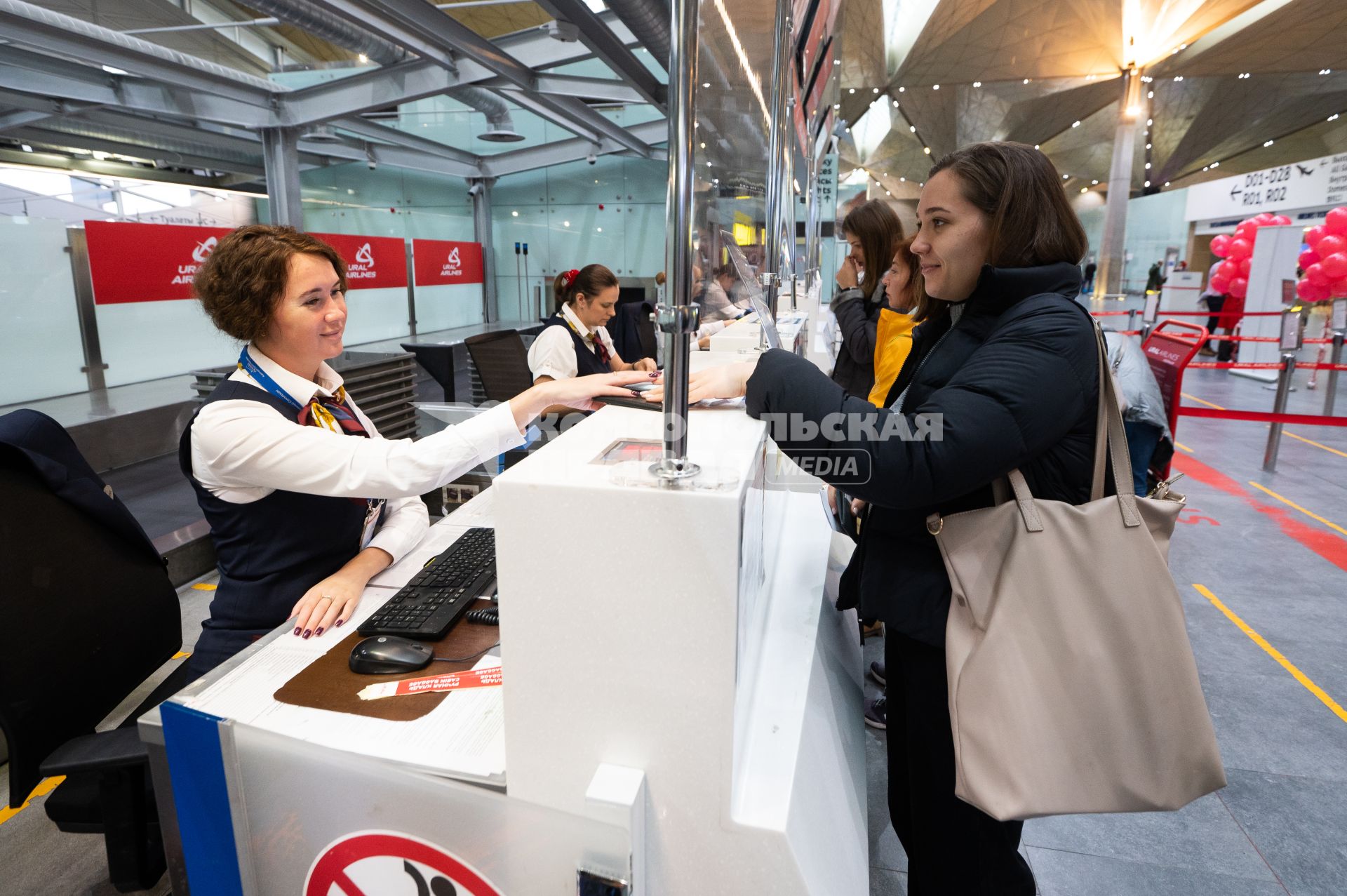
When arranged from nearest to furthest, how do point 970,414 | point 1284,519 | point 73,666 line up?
point 970,414 → point 73,666 → point 1284,519

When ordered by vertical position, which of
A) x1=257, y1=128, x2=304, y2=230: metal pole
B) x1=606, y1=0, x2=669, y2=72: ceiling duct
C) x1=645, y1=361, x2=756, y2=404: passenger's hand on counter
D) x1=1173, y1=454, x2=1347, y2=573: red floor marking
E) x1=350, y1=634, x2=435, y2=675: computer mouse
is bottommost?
x1=1173, y1=454, x2=1347, y2=573: red floor marking

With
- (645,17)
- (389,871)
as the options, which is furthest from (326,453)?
(645,17)

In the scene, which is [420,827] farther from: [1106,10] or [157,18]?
[1106,10]

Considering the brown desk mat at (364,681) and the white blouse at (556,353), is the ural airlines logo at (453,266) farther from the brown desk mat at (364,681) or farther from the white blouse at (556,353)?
the brown desk mat at (364,681)

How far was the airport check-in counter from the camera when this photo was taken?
0.74 m

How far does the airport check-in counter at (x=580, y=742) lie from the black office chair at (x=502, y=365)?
3472 mm

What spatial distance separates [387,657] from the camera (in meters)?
1.13

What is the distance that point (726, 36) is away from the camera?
51.1 inches

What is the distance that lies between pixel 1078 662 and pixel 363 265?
7.99m

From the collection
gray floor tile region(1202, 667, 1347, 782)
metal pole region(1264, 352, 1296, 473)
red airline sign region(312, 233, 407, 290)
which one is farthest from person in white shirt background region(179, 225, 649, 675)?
metal pole region(1264, 352, 1296, 473)

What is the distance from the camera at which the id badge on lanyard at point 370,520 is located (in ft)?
5.31

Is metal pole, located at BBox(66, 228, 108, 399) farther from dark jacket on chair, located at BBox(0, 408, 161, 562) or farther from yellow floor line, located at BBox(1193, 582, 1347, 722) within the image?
yellow floor line, located at BBox(1193, 582, 1347, 722)

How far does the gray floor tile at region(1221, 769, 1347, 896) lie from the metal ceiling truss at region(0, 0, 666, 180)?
Result: 236 inches

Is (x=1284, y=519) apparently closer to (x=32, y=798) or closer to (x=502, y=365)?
(x=502, y=365)
